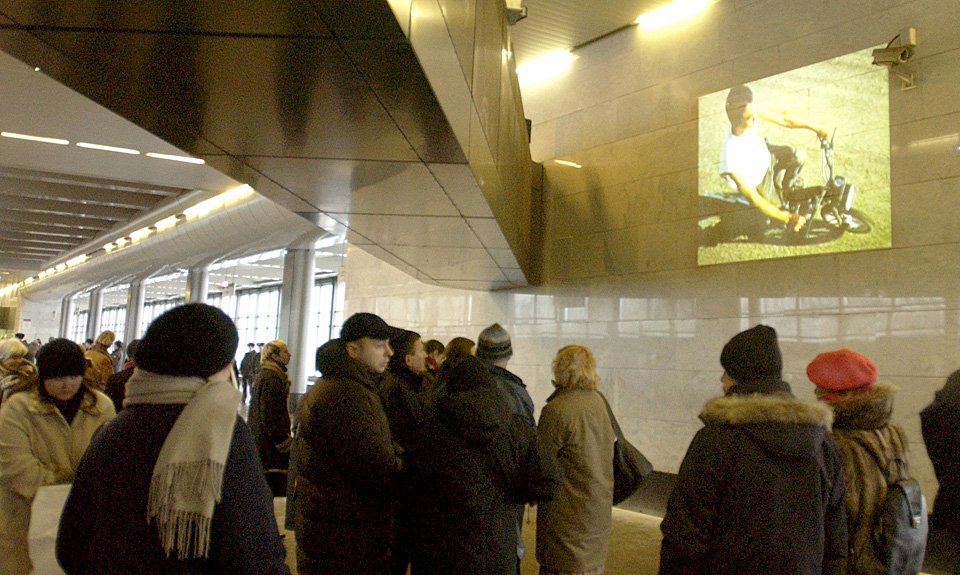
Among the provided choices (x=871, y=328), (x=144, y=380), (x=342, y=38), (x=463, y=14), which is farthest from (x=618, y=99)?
(x=144, y=380)

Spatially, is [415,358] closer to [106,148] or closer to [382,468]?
[382,468]

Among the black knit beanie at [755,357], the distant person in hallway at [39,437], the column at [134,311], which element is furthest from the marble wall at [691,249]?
the column at [134,311]

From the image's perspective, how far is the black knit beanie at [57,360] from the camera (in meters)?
3.10

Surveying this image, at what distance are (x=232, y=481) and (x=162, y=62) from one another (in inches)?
78.1

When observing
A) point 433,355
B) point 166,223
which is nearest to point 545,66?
point 433,355

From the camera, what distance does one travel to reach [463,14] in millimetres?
3957

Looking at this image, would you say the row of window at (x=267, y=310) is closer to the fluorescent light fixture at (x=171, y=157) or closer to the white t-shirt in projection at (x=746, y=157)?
the fluorescent light fixture at (x=171, y=157)

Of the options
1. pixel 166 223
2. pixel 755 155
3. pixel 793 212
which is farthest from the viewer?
pixel 166 223

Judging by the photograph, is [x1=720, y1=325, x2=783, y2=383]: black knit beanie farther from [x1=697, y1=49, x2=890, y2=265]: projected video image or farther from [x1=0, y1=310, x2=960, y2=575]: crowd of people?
[x1=697, y1=49, x2=890, y2=265]: projected video image

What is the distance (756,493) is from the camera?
7.66ft

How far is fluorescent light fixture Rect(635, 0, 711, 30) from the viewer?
8.59 meters

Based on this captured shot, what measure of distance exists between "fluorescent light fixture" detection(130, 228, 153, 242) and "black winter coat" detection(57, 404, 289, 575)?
17.7 metres

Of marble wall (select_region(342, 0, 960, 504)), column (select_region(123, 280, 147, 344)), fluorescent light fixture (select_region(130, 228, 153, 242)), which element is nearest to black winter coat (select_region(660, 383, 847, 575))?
marble wall (select_region(342, 0, 960, 504))

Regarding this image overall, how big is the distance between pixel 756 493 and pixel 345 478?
160 centimetres
